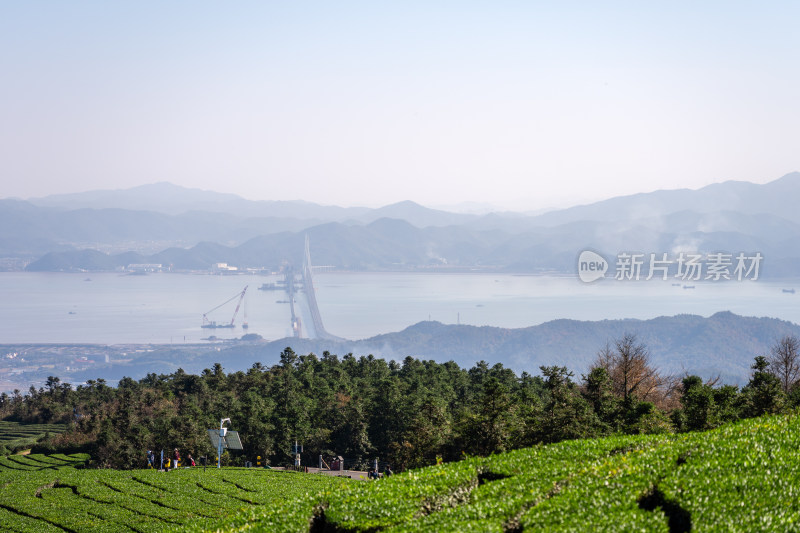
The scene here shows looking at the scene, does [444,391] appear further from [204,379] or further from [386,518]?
[386,518]

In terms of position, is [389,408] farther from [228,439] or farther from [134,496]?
[134,496]

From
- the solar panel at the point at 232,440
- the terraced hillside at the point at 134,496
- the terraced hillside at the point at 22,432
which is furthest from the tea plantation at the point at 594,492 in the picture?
the terraced hillside at the point at 22,432

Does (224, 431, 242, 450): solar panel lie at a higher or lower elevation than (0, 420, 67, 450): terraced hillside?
higher

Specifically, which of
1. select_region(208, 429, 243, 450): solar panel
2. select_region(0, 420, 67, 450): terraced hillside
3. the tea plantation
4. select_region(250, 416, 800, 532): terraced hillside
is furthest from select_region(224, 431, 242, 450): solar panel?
select_region(0, 420, 67, 450): terraced hillside

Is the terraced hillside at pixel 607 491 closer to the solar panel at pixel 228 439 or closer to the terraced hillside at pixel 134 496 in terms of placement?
the terraced hillside at pixel 134 496

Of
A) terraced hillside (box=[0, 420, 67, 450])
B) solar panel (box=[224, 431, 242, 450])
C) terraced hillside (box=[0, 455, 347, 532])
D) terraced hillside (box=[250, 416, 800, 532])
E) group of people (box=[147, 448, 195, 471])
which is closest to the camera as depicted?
terraced hillside (box=[250, 416, 800, 532])

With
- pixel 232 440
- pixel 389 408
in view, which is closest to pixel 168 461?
pixel 232 440

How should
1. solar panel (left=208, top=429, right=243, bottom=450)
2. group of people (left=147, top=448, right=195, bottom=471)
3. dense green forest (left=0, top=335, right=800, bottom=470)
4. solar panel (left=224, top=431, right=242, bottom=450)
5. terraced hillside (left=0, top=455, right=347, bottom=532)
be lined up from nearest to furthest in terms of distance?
terraced hillside (left=0, top=455, right=347, bottom=532)
dense green forest (left=0, top=335, right=800, bottom=470)
solar panel (left=224, top=431, right=242, bottom=450)
solar panel (left=208, top=429, right=243, bottom=450)
group of people (left=147, top=448, right=195, bottom=471)

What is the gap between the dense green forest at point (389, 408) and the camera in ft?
102

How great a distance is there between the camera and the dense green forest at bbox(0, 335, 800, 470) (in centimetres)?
3094

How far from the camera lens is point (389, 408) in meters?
57.5

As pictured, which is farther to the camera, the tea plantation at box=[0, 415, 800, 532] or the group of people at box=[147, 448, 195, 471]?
the group of people at box=[147, 448, 195, 471]

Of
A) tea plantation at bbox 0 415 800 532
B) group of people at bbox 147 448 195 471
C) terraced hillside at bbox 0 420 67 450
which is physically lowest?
terraced hillside at bbox 0 420 67 450

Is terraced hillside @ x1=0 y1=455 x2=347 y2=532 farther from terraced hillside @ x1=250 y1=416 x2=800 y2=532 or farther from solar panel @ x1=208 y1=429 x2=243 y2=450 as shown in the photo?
terraced hillside @ x1=250 y1=416 x2=800 y2=532
